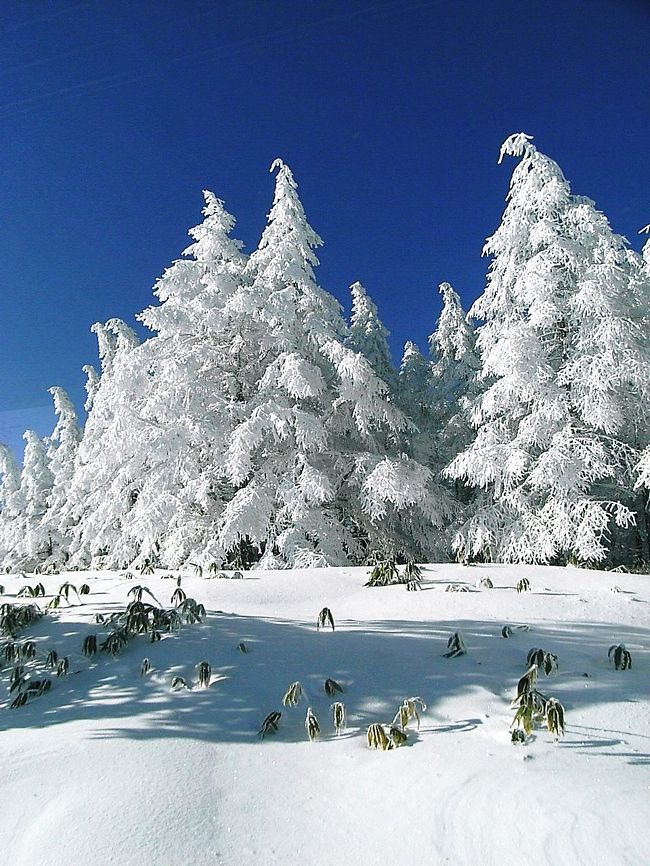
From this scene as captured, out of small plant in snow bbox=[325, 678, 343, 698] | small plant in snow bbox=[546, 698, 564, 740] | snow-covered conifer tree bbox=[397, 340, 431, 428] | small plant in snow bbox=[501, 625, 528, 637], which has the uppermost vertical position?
snow-covered conifer tree bbox=[397, 340, 431, 428]

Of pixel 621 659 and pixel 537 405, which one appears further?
pixel 537 405

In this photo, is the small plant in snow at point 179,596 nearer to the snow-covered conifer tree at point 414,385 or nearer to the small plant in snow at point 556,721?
the small plant in snow at point 556,721

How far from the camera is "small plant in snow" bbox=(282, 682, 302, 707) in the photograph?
3.27 m

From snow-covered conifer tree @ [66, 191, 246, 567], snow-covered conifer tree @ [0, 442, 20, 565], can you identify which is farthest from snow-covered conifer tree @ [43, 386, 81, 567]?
snow-covered conifer tree @ [66, 191, 246, 567]

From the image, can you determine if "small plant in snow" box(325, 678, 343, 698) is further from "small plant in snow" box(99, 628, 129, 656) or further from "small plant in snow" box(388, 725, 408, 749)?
"small plant in snow" box(99, 628, 129, 656)

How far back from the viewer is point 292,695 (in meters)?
3.29

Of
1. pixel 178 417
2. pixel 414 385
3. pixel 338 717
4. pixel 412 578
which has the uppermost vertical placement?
pixel 414 385

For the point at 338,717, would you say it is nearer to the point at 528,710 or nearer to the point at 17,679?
the point at 528,710

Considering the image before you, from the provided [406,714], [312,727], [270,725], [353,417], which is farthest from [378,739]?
[353,417]

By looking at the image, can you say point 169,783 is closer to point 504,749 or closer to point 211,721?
point 211,721

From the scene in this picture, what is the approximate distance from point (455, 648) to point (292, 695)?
1447mm

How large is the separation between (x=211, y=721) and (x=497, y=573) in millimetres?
4743

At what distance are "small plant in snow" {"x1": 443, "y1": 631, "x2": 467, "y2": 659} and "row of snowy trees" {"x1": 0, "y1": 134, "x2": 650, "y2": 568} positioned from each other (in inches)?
232

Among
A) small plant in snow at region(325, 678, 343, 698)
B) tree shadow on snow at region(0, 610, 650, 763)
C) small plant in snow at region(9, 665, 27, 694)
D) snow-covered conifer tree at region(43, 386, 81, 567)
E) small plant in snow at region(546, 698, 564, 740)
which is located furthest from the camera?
snow-covered conifer tree at region(43, 386, 81, 567)
